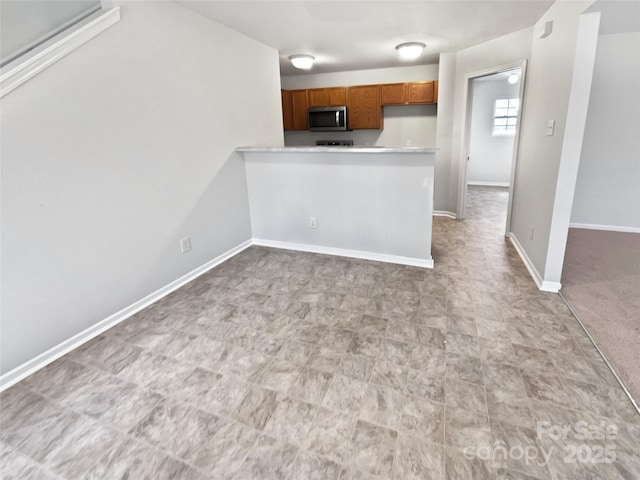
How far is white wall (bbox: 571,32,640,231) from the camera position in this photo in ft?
12.1

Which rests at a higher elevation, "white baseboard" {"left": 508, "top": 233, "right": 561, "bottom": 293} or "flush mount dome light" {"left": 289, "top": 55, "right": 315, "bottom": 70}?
"flush mount dome light" {"left": 289, "top": 55, "right": 315, "bottom": 70}

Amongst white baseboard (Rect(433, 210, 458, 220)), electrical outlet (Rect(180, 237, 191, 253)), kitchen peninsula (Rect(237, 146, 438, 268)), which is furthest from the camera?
white baseboard (Rect(433, 210, 458, 220))

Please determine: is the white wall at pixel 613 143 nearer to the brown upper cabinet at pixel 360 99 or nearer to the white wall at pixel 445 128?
the white wall at pixel 445 128

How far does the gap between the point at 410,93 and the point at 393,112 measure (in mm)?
476

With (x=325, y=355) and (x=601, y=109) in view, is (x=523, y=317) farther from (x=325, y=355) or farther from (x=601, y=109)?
(x=601, y=109)

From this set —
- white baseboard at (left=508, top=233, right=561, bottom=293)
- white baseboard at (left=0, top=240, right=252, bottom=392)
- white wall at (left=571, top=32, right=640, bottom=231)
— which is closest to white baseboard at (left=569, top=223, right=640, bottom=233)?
white wall at (left=571, top=32, right=640, bottom=231)

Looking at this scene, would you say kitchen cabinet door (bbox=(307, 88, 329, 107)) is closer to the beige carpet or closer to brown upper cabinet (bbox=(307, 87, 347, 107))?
brown upper cabinet (bbox=(307, 87, 347, 107))

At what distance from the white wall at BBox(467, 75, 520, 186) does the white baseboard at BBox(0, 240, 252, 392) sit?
247 inches

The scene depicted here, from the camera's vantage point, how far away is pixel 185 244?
302cm

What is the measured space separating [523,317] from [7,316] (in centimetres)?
317

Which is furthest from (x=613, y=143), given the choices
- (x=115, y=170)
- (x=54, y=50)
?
(x=54, y=50)

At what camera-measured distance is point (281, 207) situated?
3.80 meters

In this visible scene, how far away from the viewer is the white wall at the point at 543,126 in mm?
2436

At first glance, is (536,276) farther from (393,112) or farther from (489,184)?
(489,184)
